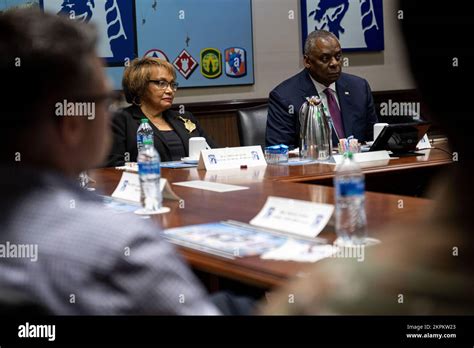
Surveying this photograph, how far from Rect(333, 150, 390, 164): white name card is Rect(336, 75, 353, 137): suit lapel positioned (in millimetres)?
748

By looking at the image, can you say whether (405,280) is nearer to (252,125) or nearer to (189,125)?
(189,125)

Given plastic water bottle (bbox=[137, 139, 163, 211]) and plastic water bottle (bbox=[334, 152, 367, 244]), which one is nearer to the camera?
plastic water bottle (bbox=[334, 152, 367, 244])

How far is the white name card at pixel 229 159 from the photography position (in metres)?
3.12

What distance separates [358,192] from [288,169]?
1.45 meters

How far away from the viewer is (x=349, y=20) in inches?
224

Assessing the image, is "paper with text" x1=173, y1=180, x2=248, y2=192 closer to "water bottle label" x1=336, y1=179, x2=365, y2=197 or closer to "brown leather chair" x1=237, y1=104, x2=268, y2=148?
"water bottle label" x1=336, y1=179, x2=365, y2=197

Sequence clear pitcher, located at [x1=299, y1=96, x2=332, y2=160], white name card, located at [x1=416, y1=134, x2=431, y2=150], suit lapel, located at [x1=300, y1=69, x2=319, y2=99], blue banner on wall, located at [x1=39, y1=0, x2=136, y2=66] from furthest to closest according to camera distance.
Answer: blue banner on wall, located at [x1=39, y1=0, x2=136, y2=66]
suit lapel, located at [x1=300, y1=69, x2=319, y2=99]
white name card, located at [x1=416, y1=134, x2=431, y2=150]
clear pitcher, located at [x1=299, y1=96, x2=332, y2=160]

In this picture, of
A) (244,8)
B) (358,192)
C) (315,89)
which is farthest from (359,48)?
(358,192)

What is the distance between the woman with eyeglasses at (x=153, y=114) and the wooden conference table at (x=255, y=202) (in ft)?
1.40

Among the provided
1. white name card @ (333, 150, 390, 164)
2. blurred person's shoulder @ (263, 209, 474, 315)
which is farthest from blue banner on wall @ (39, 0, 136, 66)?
blurred person's shoulder @ (263, 209, 474, 315)

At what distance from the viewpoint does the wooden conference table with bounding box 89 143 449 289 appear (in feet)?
4.60

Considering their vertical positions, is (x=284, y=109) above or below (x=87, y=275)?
above

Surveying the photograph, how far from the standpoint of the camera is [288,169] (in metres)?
3.01
